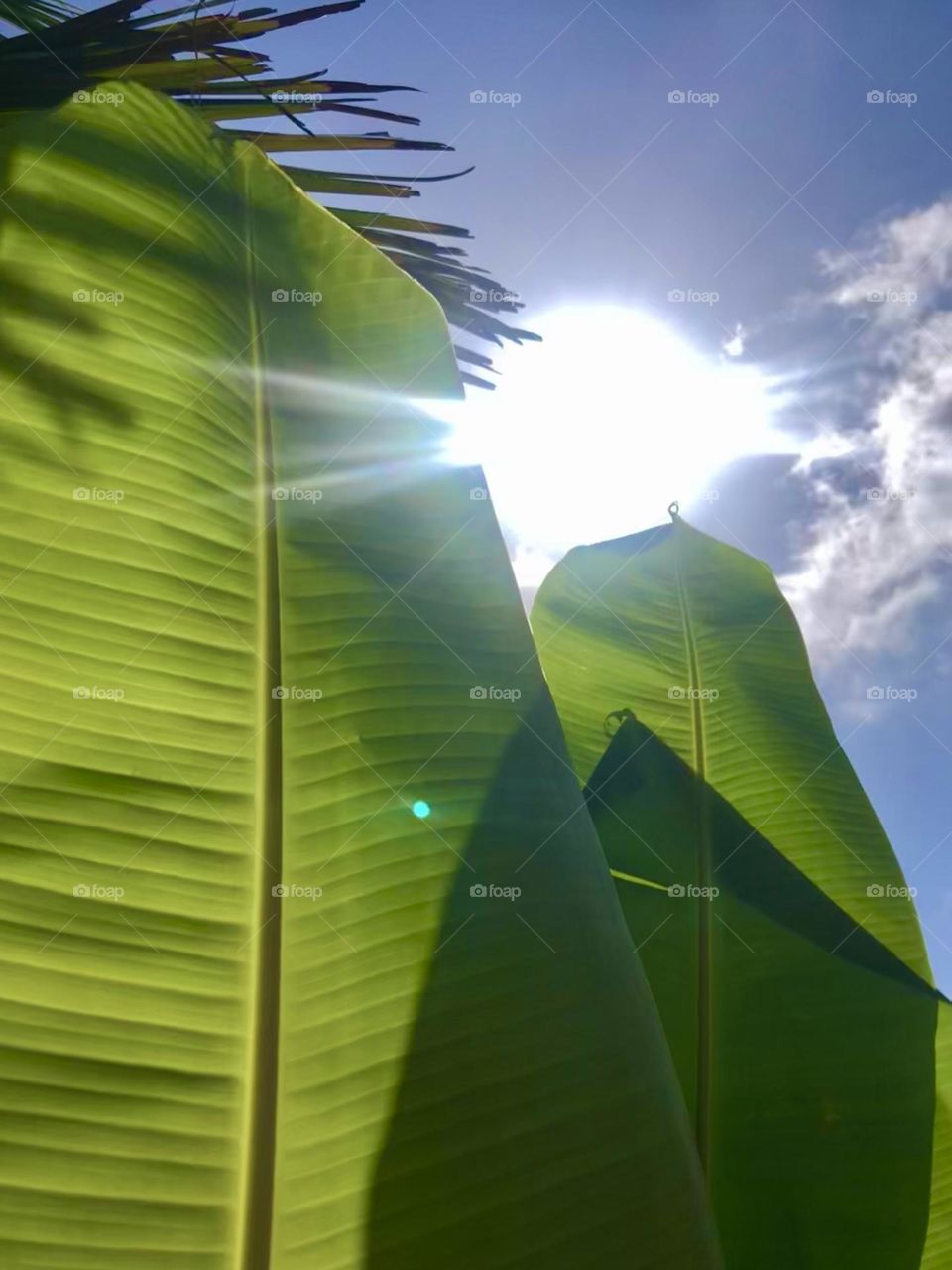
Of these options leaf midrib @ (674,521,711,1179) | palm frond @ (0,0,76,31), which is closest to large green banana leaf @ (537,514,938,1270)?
leaf midrib @ (674,521,711,1179)

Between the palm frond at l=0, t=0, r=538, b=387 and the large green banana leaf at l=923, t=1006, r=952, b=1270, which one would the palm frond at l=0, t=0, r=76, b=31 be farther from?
the large green banana leaf at l=923, t=1006, r=952, b=1270

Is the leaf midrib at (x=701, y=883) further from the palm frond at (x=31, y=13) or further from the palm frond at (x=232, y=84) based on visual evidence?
the palm frond at (x=31, y=13)

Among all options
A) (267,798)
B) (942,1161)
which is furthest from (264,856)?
(942,1161)

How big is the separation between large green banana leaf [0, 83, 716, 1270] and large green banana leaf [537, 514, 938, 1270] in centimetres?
56

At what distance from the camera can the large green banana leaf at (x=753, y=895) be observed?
110 centimetres

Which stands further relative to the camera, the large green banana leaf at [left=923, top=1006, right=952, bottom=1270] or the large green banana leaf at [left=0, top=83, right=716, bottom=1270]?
the large green banana leaf at [left=923, top=1006, right=952, bottom=1270]

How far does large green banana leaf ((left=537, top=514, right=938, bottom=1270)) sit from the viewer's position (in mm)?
1102

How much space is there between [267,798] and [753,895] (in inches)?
35.6

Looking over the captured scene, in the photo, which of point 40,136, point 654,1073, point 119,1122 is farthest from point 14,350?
point 654,1073

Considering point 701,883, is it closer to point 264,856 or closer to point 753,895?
point 753,895

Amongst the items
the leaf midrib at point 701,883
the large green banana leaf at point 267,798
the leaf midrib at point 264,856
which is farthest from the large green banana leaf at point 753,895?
the leaf midrib at point 264,856

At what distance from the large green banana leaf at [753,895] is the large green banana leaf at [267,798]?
22.2 inches

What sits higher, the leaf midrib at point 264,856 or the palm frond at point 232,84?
the palm frond at point 232,84

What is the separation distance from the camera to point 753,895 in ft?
4.08
